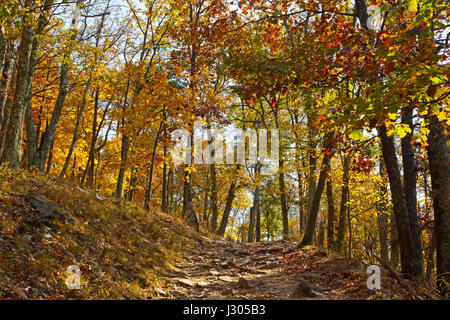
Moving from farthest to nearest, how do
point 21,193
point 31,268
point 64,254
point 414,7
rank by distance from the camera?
point 21,193 → point 64,254 → point 31,268 → point 414,7

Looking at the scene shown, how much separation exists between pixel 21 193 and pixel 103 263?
8.55 ft

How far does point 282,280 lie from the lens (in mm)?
7188

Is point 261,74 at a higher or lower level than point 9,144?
higher

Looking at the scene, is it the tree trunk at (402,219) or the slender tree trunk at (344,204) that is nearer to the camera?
the tree trunk at (402,219)

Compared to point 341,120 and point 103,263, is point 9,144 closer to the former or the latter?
point 103,263

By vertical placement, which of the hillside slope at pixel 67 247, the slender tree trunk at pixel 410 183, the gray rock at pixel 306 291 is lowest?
the gray rock at pixel 306 291

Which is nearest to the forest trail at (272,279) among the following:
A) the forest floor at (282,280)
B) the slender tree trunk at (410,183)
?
the forest floor at (282,280)

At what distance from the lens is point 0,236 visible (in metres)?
5.05

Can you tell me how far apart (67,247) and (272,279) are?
469 cm

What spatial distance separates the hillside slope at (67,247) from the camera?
4617mm

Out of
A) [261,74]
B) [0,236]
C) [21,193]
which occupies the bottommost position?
[0,236]

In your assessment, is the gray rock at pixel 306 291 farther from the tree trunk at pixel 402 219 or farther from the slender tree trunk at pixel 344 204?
the slender tree trunk at pixel 344 204

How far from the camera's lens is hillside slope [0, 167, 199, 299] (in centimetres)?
462
